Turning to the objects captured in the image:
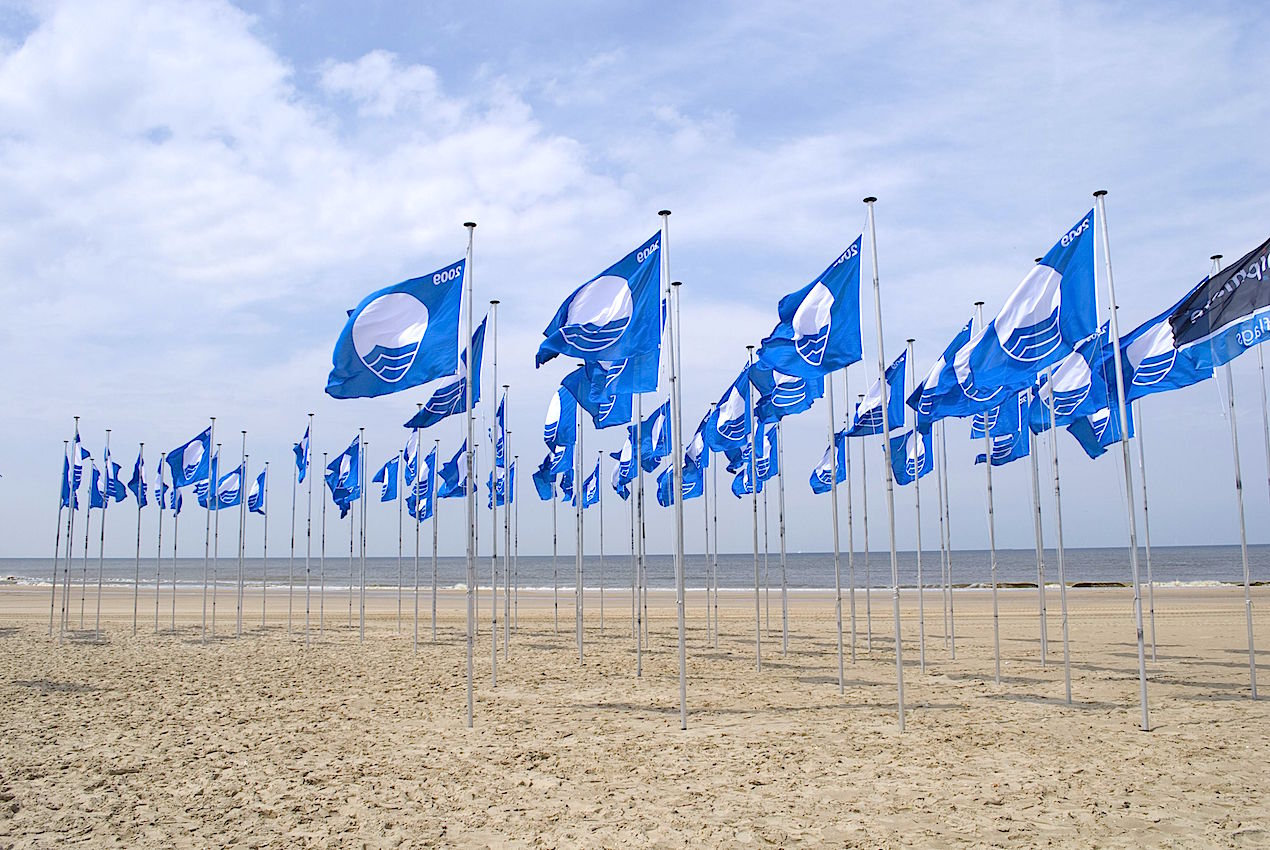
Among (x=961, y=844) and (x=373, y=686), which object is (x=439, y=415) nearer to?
(x=373, y=686)

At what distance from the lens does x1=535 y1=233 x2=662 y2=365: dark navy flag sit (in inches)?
464

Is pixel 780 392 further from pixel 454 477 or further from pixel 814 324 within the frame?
pixel 454 477

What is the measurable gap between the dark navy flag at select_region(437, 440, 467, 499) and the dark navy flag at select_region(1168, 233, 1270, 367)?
15.4 m

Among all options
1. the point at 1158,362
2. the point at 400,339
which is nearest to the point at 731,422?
the point at 1158,362

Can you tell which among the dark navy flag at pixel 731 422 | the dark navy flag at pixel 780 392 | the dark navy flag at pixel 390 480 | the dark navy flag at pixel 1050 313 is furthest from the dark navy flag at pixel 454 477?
the dark navy flag at pixel 1050 313

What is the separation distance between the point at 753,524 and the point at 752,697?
161 inches

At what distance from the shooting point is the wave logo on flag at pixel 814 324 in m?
12.3

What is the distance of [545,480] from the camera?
968 inches

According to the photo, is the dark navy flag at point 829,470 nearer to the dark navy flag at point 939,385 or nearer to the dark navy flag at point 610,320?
the dark navy flag at point 939,385

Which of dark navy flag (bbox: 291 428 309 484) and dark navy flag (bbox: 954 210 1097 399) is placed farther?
dark navy flag (bbox: 291 428 309 484)

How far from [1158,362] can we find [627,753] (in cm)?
1013

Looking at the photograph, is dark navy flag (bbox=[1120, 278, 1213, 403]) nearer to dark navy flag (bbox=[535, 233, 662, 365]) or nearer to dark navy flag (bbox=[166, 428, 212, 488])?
dark navy flag (bbox=[535, 233, 662, 365])

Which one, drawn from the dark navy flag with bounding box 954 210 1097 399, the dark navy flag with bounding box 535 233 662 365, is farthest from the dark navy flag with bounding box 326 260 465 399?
the dark navy flag with bounding box 954 210 1097 399

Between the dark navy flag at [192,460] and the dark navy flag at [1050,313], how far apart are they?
66.5ft
